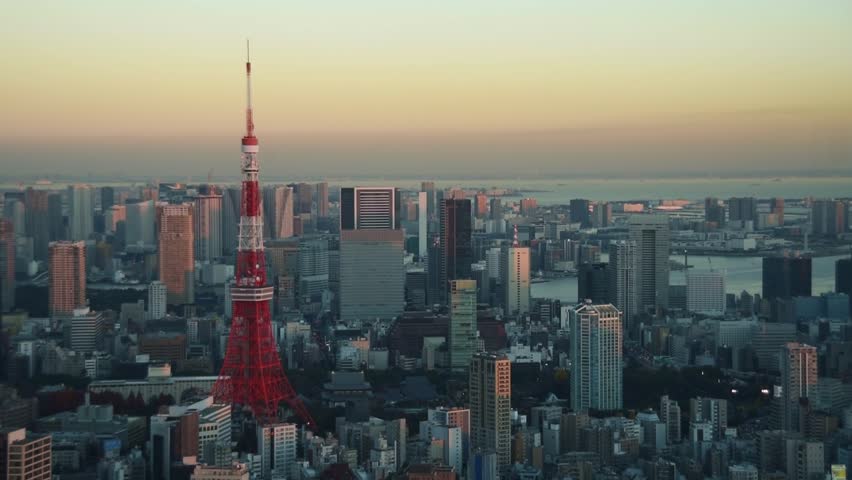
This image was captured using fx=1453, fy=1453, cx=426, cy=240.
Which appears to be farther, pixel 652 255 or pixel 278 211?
pixel 652 255

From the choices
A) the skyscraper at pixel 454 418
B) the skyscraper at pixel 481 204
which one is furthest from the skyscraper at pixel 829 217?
the skyscraper at pixel 481 204

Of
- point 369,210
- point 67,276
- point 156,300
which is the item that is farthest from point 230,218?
point 369,210

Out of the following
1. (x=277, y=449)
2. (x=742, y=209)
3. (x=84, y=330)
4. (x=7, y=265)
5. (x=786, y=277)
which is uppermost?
(x=742, y=209)

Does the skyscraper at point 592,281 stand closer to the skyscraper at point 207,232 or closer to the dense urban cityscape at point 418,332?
the dense urban cityscape at point 418,332

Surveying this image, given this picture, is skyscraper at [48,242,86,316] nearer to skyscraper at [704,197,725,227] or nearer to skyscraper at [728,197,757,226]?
skyscraper at [728,197,757,226]

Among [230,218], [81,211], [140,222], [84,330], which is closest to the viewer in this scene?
[81,211]

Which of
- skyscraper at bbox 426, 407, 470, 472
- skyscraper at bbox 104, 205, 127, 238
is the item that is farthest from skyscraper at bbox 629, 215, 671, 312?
skyscraper at bbox 426, 407, 470, 472

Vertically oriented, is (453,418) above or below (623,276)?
below

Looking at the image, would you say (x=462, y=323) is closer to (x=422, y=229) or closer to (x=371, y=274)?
(x=371, y=274)
